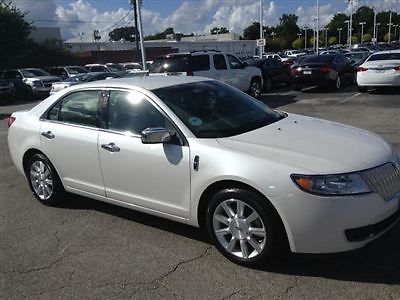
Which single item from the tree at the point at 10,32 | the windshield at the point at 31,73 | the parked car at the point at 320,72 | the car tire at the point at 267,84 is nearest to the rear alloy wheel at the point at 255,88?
the parked car at the point at 320,72

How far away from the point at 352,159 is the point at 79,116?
2956 mm

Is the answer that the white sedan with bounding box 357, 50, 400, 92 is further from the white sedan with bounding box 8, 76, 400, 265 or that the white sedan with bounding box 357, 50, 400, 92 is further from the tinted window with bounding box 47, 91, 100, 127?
the tinted window with bounding box 47, 91, 100, 127

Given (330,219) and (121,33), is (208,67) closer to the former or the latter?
(330,219)

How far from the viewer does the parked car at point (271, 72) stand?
20203 mm

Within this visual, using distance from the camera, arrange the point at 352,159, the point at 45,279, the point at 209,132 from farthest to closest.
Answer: the point at 209,132 → the point at 45,279 → the point at 352,159

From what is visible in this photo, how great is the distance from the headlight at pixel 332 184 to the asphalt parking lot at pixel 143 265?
53 centimetres

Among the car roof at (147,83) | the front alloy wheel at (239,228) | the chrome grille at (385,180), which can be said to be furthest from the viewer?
the car roof at (147,83)

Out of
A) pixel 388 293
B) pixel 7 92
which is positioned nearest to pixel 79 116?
pixel 388 293

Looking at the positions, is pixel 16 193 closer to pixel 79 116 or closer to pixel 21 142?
pixel 21 142

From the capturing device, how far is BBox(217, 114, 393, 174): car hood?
11.5 ft

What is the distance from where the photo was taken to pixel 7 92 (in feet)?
78.5

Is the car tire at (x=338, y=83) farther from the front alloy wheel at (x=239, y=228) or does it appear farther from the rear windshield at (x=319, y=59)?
the front alloy wheel at (x=239, y=228)

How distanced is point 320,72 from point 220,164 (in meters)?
14.9

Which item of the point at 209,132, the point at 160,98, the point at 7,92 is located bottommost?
the point at 7,92
